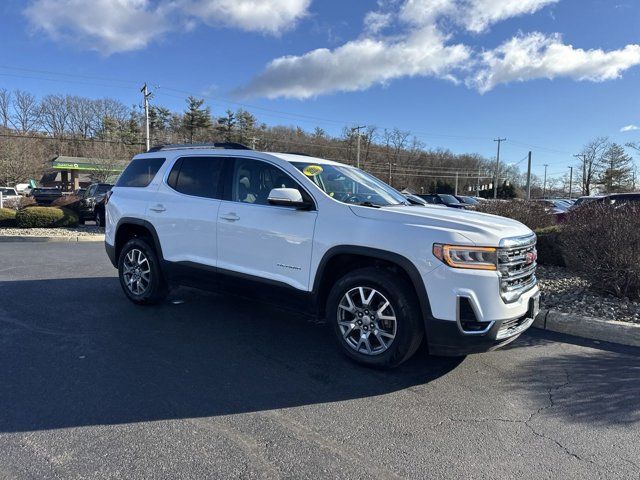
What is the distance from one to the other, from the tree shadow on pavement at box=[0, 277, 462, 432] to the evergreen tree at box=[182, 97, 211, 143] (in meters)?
65.3

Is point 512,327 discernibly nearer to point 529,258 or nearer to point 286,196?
point 529,258

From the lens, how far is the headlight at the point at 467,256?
3.44 metres

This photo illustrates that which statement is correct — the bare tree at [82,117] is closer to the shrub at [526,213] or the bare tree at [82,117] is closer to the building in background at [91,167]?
the building in background at [91,167]

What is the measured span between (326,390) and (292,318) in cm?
194

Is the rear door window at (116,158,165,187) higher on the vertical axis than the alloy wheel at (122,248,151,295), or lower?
higher

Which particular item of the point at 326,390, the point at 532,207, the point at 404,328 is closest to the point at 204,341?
the point at 326,390

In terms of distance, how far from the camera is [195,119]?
220 ft

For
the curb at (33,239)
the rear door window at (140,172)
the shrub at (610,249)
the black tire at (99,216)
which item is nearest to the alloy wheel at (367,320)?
the rear door window at (140,172)

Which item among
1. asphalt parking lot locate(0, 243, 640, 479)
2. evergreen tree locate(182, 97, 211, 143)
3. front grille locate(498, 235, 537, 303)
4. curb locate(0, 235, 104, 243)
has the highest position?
evergreen tree locate(182, 97, 211, 143)

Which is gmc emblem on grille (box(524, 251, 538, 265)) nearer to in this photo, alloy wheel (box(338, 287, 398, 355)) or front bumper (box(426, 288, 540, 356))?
front bumper (box(426, 288, 540, 356))

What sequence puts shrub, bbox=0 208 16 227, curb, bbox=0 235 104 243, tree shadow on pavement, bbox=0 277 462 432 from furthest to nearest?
shrub, bbox=0 208 16 227 → curb, bbox=0 235 104 243 → tree shadow on pavement, bbox=0 277 462 432

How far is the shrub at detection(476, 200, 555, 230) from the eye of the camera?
9898mm

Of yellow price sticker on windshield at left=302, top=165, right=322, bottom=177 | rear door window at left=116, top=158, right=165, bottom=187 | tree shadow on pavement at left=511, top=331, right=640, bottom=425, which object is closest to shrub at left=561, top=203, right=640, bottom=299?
tree shadow on pavement at left=511, top=331, right=640, bottom=425

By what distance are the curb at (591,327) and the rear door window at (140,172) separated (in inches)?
198
